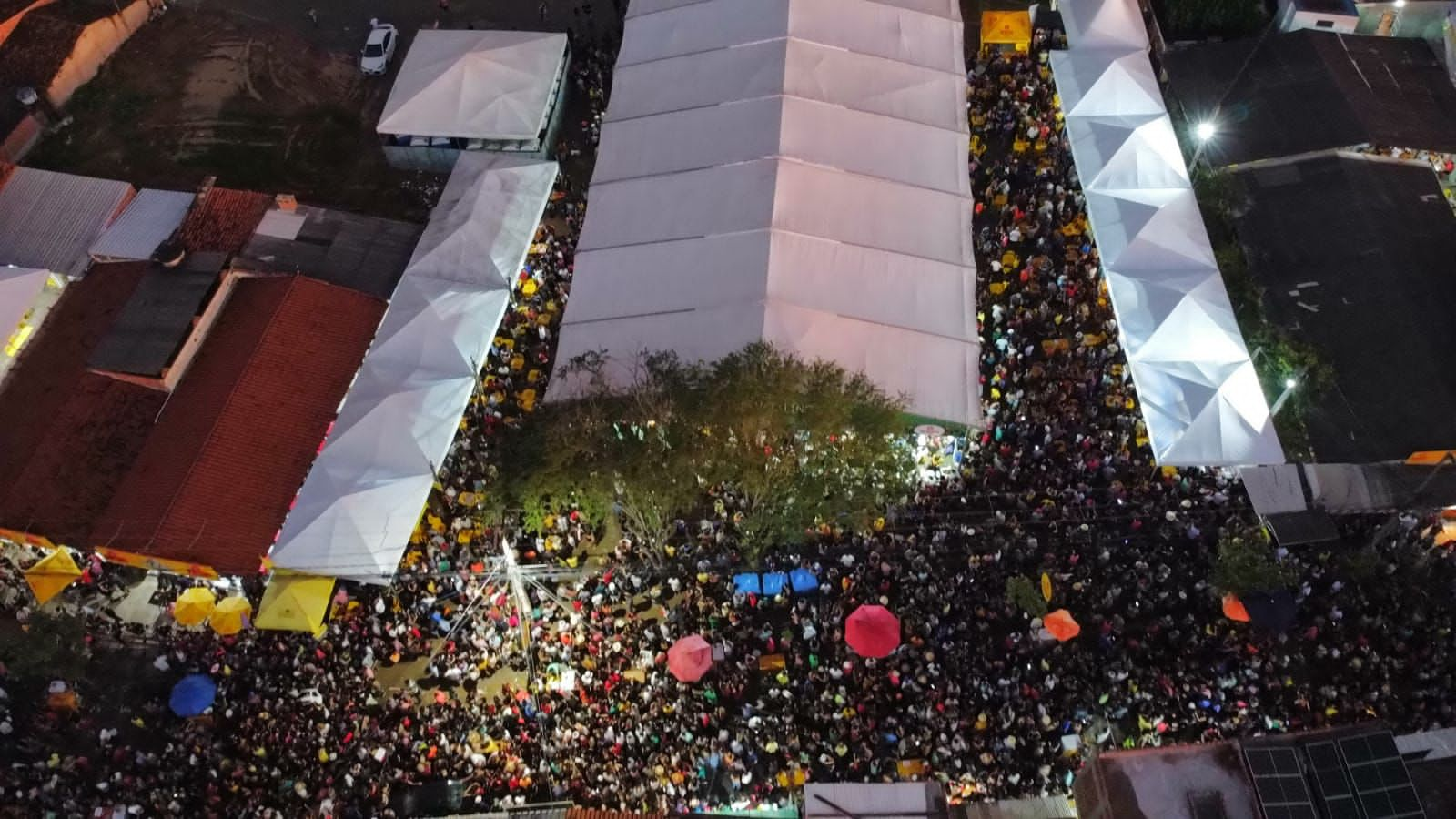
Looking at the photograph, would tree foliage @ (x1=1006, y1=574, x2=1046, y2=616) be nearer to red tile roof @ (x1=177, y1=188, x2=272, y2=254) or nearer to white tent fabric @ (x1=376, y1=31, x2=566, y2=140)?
white tent fabric @ (x1=376, y1=31, x2=566, y2=140)

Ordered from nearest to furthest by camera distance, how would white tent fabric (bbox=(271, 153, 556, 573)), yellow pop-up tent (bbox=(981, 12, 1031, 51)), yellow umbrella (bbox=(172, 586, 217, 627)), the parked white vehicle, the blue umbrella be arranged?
the blue umbrella → yellow umbrella (bbox=(172, 586, 217, 627)) → white tent fabric (bbox=(271, 153, 556, 573)) → yellow pop-up tent (bbox=(981, 12, 1031, 51)) → the parked white vehicle

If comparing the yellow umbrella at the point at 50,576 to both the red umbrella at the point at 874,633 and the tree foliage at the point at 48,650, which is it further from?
the red umbrella at the point at 874,633

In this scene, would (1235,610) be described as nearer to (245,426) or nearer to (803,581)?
(803,581)

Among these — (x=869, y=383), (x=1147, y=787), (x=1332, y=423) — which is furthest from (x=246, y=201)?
(x=1332, y=423)

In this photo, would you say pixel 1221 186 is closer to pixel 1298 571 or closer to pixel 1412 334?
pixel 1412 334

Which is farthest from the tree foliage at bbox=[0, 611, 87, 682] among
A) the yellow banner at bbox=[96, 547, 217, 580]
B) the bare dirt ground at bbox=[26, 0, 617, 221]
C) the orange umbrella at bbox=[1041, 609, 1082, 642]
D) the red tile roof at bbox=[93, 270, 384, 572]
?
the orange umbrella at bbox=[1041, 609, 1082, 642]

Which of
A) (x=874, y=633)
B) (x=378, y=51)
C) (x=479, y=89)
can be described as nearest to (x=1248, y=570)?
(x=874, y=633)
